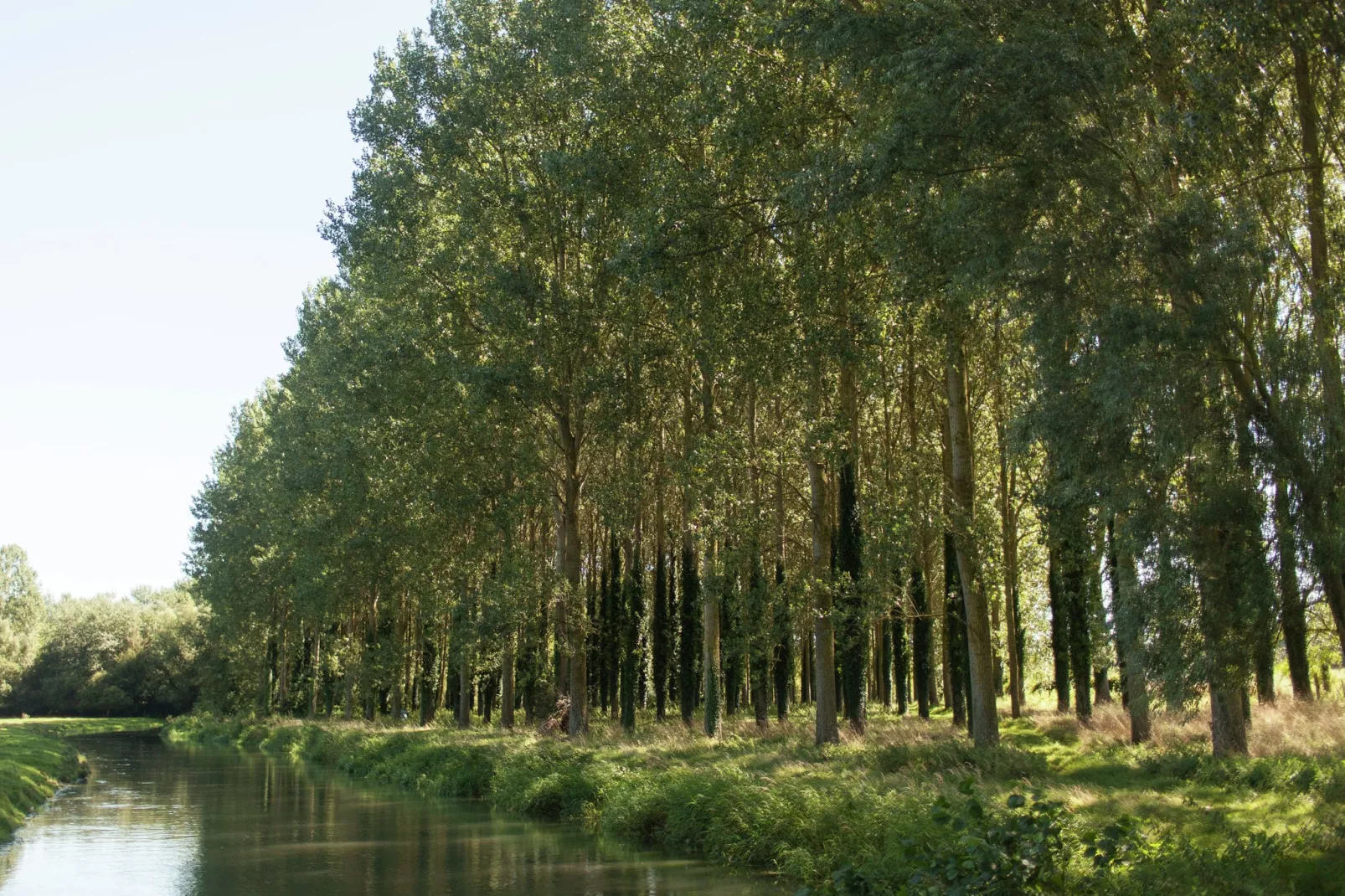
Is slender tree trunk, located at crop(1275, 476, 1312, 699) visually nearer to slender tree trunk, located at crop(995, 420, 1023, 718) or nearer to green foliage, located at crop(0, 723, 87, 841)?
slender tree trunk, located at crop(995, 420, 1023, 718)

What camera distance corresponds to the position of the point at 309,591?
49188mm

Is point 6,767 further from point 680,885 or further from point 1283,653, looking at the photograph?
point 1283,653

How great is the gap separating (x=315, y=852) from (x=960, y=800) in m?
13.3

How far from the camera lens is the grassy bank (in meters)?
12.5

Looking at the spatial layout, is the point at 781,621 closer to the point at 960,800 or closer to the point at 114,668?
the point at 960,800

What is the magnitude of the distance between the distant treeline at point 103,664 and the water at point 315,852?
68.8 meters

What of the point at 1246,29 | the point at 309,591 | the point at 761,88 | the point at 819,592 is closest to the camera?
the point at 1246,29

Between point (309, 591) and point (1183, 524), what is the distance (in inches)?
1633

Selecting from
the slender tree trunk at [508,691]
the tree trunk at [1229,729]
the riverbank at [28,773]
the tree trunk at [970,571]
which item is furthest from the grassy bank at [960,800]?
the riverbank at [28,773]

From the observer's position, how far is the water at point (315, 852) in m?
18.8

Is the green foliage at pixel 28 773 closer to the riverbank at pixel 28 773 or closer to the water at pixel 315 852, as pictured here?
the riverbank at pixel 28 773

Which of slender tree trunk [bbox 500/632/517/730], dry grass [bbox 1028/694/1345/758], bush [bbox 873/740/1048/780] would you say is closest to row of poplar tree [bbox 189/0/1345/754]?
slender tree trunk [bbox 500/632/517/730]

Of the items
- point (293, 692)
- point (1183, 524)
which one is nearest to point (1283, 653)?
point (1183, 524)

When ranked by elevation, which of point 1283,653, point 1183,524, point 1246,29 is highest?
point 1246,29
